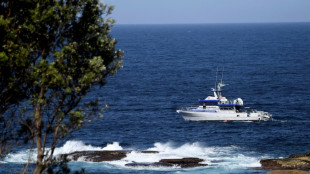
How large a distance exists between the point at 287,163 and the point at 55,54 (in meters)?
47.1

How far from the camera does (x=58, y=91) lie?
22.7 meters

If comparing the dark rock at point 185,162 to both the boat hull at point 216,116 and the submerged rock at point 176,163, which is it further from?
the boat hull at point 216,116

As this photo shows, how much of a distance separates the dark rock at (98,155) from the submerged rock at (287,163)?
18.6m

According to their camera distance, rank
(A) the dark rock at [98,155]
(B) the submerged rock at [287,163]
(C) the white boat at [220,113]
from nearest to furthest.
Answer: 1. (B) the submerged rock at [287,163]
2. (A) the dark rock at [98,155]
3. (C) the white boat at [220,113]

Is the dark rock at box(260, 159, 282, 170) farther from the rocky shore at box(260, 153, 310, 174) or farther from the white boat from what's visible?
the white boat

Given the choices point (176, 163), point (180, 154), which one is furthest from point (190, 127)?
point (176, 163)

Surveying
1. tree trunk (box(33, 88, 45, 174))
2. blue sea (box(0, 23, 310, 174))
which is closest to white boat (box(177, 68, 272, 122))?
blue sea (box(0, 23, 310, 174))

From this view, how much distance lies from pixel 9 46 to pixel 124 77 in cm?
13700

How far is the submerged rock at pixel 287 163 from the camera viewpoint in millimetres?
62000

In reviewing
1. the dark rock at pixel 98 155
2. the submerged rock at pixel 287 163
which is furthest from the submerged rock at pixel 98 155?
the submerged rock at pixel 287 163

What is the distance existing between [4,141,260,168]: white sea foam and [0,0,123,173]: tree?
39067mm

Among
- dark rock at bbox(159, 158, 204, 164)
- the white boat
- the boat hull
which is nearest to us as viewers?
dark rock at bbox(159, 158, 204, 164)

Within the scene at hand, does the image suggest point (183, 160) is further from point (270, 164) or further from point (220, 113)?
point (220, 113)

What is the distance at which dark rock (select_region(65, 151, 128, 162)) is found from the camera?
67.6 meters
